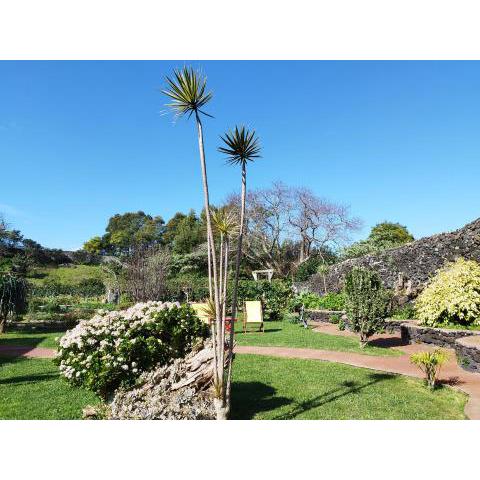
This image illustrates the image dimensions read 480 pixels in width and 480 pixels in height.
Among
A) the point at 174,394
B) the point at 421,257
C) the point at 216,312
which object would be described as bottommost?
the point at 174,394

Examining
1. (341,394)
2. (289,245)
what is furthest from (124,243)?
(341,394)

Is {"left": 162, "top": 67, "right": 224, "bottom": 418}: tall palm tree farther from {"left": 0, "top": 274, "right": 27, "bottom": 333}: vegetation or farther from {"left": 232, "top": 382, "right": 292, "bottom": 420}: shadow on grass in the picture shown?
{"left": 0, "top": 274, "right": 27, "bottom": 333}: vegetation

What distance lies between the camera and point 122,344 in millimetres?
4828

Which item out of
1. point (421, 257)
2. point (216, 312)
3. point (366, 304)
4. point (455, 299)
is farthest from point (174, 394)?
point (421, 257)

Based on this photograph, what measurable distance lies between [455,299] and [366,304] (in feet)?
6.64

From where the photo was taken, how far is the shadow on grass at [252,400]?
5.02 m

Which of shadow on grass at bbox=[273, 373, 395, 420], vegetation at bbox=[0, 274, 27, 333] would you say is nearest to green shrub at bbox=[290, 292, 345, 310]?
shadow on grass at bbox=[273, 373, 395, 420]

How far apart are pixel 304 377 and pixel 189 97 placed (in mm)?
4955

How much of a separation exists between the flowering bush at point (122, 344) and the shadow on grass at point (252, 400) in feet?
3.48

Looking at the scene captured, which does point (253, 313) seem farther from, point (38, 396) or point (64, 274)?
point (64, 274)

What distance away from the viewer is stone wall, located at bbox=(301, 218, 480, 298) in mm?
12375

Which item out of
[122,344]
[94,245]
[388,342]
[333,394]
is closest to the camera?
[122,344]
